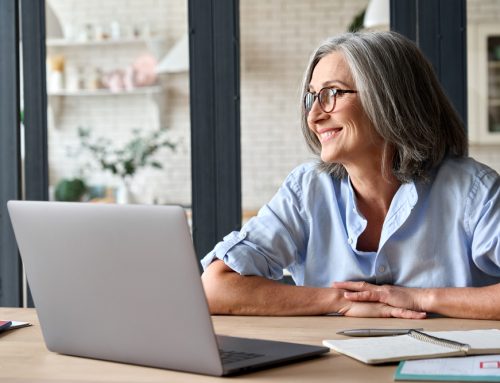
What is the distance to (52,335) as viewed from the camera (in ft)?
4.77

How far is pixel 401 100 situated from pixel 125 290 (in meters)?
1.04

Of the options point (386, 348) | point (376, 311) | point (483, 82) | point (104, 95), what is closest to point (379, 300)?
point (376, 311)

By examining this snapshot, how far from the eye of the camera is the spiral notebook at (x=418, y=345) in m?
1.32

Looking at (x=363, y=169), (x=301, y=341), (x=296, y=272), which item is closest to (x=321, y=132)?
(x=363, y=169)

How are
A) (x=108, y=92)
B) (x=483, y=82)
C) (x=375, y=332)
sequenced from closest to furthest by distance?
(x=375, y=332), (x=483, y=82), (x=108, y=92)

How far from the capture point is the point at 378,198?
217cm

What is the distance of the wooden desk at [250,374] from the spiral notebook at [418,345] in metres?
0.02

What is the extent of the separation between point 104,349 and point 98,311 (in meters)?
0.07

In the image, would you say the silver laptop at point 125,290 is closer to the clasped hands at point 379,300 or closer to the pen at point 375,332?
the pen at point 375,332

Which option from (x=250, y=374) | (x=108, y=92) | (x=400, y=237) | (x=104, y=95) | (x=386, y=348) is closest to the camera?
(x=250, y=374)

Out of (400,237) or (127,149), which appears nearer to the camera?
(400,237)

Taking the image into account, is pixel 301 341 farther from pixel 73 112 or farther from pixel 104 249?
pixel 73 112

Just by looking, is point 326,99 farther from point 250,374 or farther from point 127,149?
point 127,149

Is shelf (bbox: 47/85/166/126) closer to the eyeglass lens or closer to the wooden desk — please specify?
the eyeglass lens
